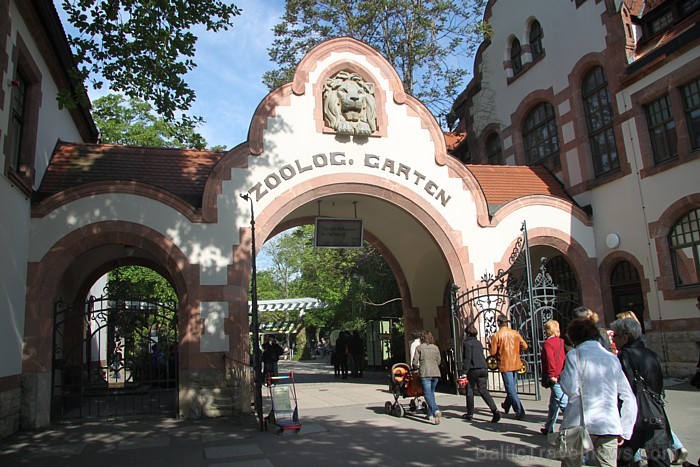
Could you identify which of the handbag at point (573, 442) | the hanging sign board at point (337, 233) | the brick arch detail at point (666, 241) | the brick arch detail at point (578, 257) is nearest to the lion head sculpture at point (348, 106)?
the hanging sign board at point (337, 233)

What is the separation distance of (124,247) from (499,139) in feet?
42.0

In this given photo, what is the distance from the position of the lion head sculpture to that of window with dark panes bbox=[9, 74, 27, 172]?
6.23 m

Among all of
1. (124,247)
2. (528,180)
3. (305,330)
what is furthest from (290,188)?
(305,330)

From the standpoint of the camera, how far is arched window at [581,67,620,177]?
→ 1536 centimetres

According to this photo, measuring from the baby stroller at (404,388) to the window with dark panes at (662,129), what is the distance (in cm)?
836

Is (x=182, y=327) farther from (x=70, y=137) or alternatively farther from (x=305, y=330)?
(x=305, y=330)

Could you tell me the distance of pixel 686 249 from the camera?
13242mm

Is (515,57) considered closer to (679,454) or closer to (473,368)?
(473,368)

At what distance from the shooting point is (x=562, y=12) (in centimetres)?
1708

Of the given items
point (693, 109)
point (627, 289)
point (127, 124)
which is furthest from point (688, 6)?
point (127, 124)

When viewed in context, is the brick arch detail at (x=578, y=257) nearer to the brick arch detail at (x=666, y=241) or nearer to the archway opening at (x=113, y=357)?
the brick arch detail at (x=666, y=241)

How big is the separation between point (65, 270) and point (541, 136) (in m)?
13.9

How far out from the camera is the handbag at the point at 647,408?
16.2 ft

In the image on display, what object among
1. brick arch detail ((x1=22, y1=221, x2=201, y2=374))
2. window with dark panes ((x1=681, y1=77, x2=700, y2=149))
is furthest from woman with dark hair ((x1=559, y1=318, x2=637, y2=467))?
window with dark panes ((x1=681, y1=77, x2=700, y2=149))
